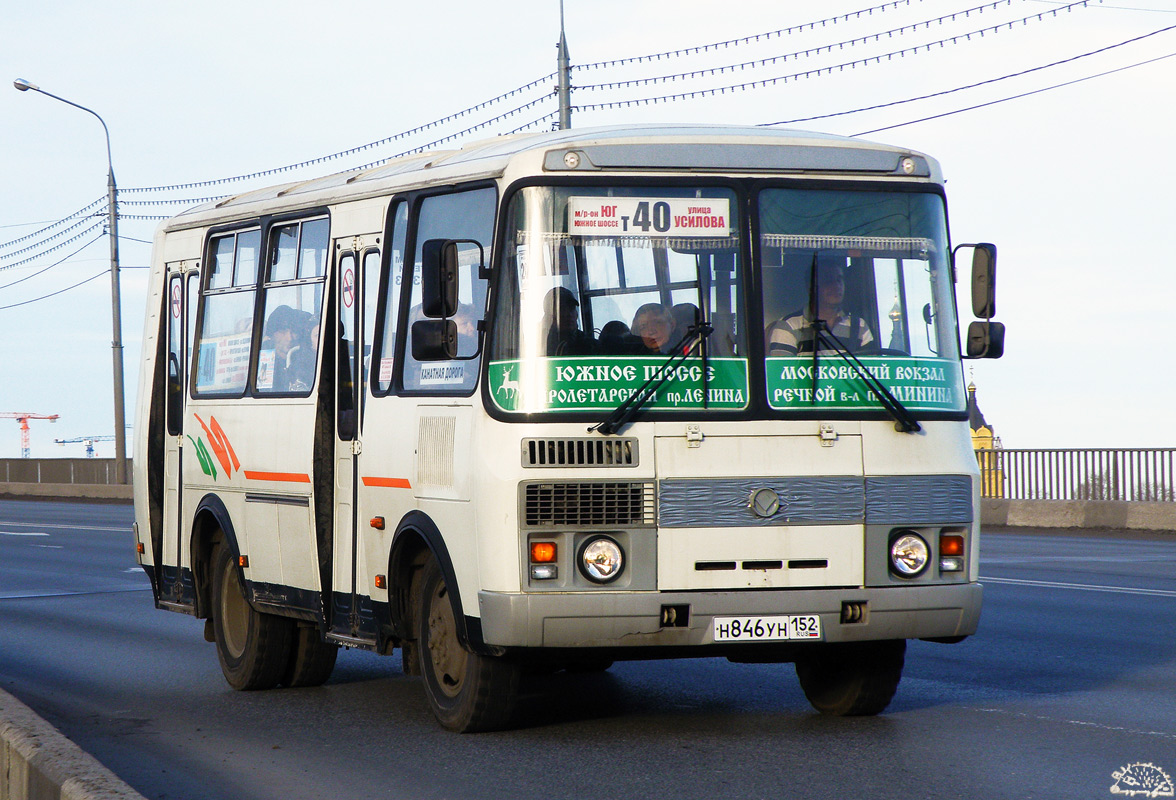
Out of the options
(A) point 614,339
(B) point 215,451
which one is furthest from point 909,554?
(B) point 215,451

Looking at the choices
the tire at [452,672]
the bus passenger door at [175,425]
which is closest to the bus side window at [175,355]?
the bus passenger door at [175,425]

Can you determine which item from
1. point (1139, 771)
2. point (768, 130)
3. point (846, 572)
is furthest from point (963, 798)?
point (768, 130)

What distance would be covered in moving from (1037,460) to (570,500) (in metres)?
24.0

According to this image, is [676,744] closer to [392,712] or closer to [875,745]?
[875,745]

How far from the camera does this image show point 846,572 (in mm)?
8094

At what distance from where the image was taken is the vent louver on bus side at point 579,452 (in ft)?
25.8

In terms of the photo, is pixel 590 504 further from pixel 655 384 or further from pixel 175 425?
pixel 175 425

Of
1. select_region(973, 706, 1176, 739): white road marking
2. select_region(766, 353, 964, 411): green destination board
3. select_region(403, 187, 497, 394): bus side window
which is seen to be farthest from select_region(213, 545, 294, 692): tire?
select_region(973, 706, 1176, 739): white road marking

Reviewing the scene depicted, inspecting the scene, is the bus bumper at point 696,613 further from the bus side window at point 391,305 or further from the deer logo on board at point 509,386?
the bus side window at point 391,305

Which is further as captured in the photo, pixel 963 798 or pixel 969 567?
pixel 969 567

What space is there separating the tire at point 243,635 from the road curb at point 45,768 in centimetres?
278

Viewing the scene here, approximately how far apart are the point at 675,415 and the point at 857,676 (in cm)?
185

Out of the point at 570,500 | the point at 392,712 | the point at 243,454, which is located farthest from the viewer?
the point at 243,454

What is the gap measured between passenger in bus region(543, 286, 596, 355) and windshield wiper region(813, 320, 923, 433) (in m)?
1.10
